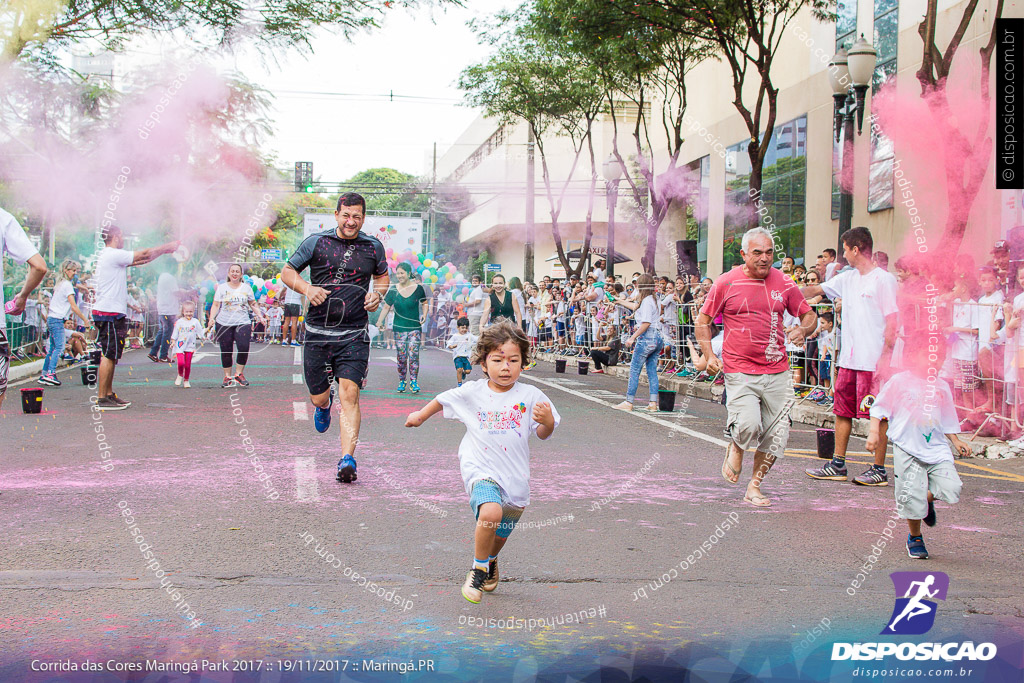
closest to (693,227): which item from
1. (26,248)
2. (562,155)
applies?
(562,155)

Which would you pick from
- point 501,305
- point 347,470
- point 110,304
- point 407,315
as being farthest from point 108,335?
point 347,470

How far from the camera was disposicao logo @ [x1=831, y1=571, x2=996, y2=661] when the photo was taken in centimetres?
360

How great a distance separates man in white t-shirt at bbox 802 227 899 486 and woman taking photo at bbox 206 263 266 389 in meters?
8.28

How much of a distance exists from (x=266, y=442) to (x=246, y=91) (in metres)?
6.61

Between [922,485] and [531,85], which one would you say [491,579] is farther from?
[531,85]

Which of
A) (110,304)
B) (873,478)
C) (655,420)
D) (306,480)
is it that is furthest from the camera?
(655,420)

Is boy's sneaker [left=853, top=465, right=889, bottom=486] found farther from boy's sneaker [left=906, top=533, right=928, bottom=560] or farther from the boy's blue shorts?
the boy's blue shorts

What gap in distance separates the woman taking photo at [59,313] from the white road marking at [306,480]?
310 inches

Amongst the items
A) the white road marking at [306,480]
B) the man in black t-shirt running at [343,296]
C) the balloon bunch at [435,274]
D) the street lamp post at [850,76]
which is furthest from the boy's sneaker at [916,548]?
the balloon bunch at [435,274]

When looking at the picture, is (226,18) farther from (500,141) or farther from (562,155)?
(500,141)

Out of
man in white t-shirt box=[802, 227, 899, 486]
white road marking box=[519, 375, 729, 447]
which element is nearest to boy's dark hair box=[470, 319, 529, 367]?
man in white t-shirt box=[802, 227, 899, 486]

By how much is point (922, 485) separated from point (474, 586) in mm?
2482

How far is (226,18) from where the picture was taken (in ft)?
41.8

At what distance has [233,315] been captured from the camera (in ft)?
43.9
